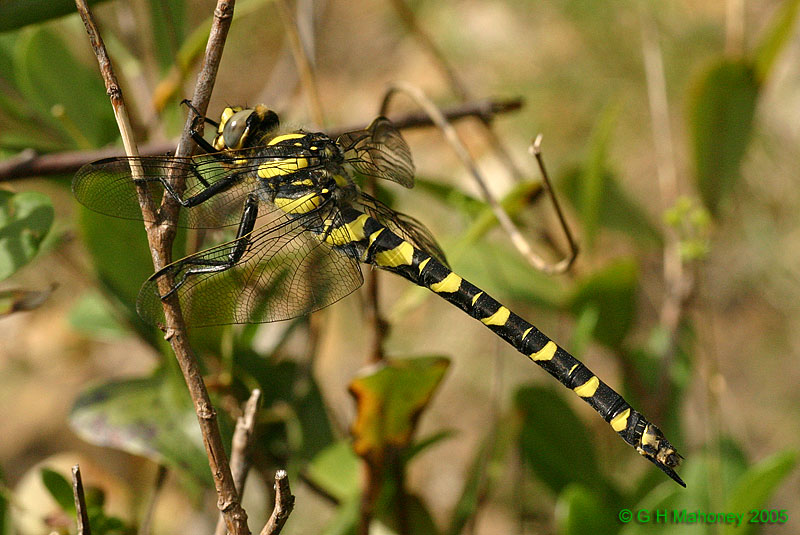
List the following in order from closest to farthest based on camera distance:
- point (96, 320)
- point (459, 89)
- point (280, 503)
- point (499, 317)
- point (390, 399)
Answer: point (280, 503) → point (390, 399) → point (499, 317) → point (96, 320) → point (459, 89)

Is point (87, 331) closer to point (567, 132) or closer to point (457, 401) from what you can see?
point (457, 401)

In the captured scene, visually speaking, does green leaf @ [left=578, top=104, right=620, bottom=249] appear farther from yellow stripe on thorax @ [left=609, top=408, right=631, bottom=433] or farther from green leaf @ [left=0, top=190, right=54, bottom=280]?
A: green leaf @ [left=0, top=190, right=54, bottom=280]

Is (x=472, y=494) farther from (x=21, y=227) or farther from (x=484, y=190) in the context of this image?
(x=21, y=227)

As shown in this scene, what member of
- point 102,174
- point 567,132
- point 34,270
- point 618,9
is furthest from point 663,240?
point 34,270

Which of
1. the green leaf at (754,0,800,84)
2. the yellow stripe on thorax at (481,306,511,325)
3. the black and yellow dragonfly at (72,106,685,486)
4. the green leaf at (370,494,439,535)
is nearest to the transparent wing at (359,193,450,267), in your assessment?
the black and yellow dragonfly at (72,106,685,486)

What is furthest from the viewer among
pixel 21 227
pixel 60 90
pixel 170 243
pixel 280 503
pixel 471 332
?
pixel 471 332


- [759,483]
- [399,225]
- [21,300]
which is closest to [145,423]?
[21,300]

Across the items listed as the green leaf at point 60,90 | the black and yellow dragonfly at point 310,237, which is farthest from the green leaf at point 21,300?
the green leaf at point 60,90
